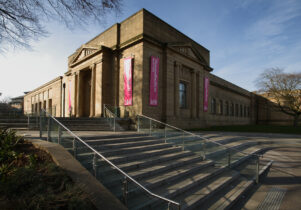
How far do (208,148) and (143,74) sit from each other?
7.56 metres

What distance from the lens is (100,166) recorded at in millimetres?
4605

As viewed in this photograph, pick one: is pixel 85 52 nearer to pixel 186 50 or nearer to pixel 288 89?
pixel 186 50

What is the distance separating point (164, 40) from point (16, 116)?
461 inches

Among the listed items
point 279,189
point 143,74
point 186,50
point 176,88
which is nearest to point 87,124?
point 143,74

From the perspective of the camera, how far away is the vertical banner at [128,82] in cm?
1344

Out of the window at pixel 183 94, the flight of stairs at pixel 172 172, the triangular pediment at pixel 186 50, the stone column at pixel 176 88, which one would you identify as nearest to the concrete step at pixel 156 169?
the flight of stairs at pixel 172 172

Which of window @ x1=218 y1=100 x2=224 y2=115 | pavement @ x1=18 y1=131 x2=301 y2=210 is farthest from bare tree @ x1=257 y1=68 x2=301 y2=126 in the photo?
pavement @ x1=18 y1=131 x2=301 y2=210

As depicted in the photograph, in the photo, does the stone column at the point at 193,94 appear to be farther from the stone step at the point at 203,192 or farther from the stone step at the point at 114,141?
the stone step at the point at 203,192

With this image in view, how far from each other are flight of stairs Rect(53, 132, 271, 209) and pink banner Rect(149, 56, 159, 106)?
581 cm

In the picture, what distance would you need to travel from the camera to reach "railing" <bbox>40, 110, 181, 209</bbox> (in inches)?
140

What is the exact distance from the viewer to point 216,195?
4.78 metres

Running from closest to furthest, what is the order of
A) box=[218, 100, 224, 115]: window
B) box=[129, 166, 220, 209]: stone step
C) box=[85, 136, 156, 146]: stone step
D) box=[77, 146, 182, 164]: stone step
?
box=[129, 166, 220, 209]: stone step, box=[77, 146, 182, 164]: stone step, box=[85, 136, 156, 146]: stone step, box=[218, 100, 224, 115]: window

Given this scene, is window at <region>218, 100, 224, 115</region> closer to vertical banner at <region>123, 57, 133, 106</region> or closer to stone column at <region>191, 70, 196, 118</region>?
stone column at <region>191, 70, 196, 118</region>

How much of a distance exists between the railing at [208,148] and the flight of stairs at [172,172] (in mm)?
36
